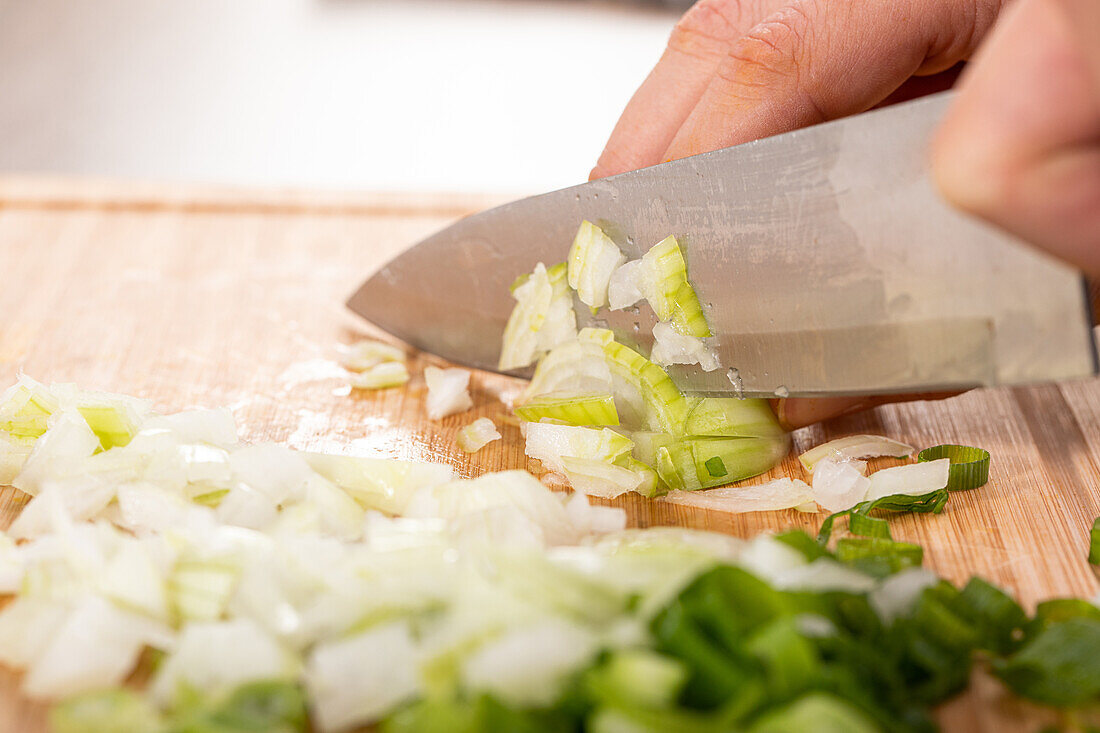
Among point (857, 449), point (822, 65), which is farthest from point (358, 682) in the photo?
point (822, 65)

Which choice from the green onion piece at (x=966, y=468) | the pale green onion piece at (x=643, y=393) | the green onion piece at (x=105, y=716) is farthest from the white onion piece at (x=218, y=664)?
the green onion piece at (x=966, y=468)

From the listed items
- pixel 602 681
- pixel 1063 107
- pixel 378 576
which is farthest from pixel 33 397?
pixel 1063 107

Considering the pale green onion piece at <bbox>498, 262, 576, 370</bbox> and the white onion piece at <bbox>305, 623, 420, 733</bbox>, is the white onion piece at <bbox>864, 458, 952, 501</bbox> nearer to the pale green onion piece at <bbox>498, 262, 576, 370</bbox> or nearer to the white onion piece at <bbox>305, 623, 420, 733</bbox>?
the pale green onion piece at <bbox>498, 262, 576, 370</bbox>

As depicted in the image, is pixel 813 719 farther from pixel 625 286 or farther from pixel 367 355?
pixel 367 355

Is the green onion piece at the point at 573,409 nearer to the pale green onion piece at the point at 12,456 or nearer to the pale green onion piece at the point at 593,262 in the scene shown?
the pale green onion piece at the point at 593,262

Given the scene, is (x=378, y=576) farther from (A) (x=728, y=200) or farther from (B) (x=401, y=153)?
(B) (x=401, y=153)
